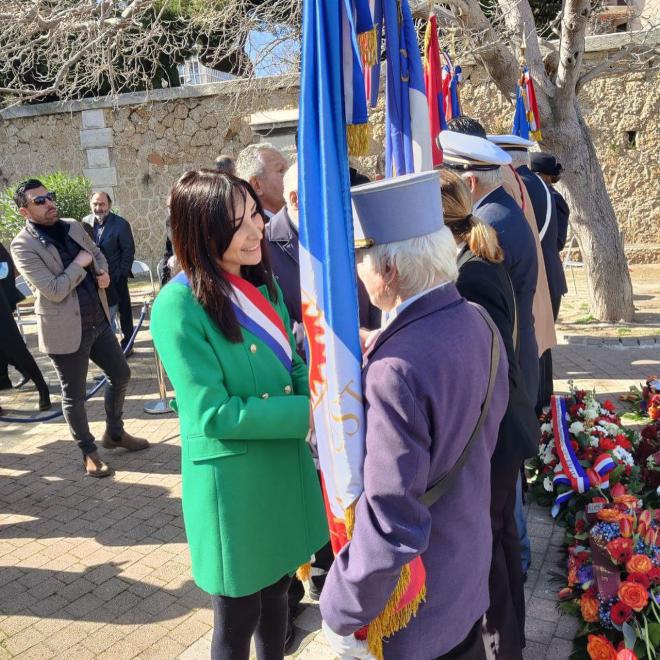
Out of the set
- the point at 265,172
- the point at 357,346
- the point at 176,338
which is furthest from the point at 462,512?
the point at 265,172

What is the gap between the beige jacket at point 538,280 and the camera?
3.43 metres

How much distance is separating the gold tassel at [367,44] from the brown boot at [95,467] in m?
3.57

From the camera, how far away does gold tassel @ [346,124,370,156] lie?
177 centimetres

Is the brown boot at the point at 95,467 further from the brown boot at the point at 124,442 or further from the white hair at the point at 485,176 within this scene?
the white hair at the point at 485,176

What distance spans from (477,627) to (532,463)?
236cm

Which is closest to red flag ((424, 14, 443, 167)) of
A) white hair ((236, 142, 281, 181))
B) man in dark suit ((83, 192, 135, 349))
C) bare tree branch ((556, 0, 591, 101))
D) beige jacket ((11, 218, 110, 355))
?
white hair ((236, 142, 281, 181))

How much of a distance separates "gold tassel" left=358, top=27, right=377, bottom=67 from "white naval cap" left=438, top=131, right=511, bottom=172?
96cm

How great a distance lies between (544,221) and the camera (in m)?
4.07

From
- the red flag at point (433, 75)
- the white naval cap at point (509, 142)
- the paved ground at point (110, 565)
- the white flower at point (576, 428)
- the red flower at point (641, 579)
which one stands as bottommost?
the paved ground at point (110, 565)

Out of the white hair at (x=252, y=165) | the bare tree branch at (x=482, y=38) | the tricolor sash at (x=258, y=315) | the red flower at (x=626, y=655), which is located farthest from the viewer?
the bare tree branch at (x=482, y=38)

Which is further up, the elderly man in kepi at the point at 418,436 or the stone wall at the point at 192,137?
the stone wall at the point at 192,137

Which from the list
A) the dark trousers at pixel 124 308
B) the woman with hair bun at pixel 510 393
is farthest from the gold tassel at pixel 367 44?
the dark trousers at pixel 124 308

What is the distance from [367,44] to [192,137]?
12315mm

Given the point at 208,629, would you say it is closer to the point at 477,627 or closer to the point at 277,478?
the point at 277,478
